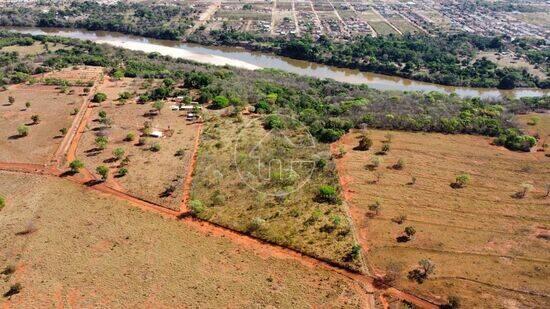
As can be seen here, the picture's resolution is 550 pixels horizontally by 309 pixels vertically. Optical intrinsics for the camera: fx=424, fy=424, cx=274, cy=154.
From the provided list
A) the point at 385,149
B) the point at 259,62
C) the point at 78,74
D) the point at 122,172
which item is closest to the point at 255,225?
the point at 122,172

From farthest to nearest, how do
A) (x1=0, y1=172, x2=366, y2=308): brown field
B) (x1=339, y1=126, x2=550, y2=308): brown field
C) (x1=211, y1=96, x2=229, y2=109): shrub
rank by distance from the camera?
(x1=211, y1=96, x2=229, y2=109): shrub
(x1=339, y1=126, x2=550, y2=308): brown field
(x1=0, y1=172, x2=366, y2=308): brown field

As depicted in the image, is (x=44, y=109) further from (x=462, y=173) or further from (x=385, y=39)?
(x=385, y=39)

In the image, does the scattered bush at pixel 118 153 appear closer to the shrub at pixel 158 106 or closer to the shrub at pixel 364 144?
the shrub at pixel 158 106

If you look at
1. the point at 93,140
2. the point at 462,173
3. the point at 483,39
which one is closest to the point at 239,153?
the point at 93,140

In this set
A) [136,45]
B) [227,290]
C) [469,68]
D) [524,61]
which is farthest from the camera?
[136,45]

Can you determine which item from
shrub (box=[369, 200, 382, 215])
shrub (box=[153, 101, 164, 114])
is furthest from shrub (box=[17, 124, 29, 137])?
shrub (box=[369, 200, 382, 215])

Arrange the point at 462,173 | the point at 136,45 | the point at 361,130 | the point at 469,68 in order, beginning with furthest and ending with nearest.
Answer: the point at 136,45
the point at 469,68
the point at 361,130
the point at 462,173

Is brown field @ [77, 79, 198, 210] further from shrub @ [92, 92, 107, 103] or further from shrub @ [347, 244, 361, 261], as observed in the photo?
shrub @ [347, 244, 361, 261]
